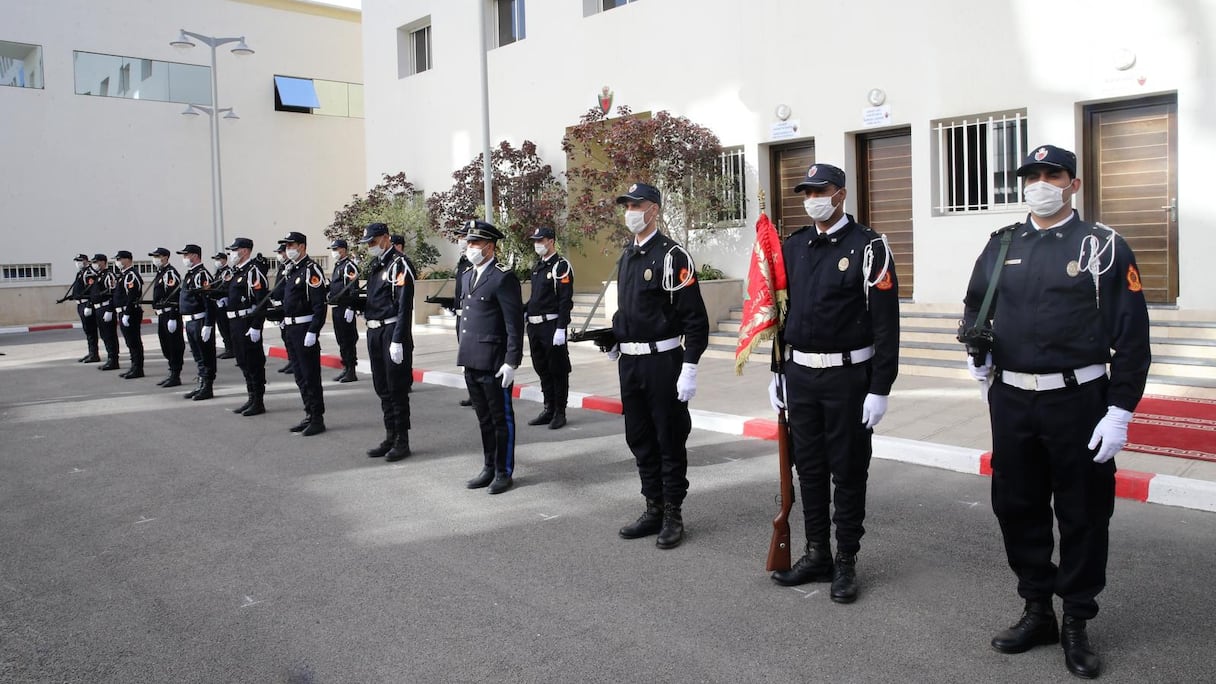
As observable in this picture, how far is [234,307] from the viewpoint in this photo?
11234 millimetres

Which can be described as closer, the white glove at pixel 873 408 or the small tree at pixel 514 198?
the white glove at pixel 873 408

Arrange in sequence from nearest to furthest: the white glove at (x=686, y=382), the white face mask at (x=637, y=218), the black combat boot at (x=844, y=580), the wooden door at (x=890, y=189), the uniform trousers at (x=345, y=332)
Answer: the black combat boot at (x=844, y=580)
the white glove at (x=686, y=382)
the white face mask at (x=637, y=218)
the uniform trousers at (x=345, y=332)
the wooden door at (x=890, y=189)

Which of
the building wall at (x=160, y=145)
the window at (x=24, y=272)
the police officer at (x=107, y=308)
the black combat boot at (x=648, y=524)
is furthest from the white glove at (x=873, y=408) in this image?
the window at (x=24, y=272)

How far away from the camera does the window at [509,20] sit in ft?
69.4

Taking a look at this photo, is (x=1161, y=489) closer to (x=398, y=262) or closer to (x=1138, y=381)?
(x=1138, y=381)

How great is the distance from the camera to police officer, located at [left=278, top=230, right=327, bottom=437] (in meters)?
9.65

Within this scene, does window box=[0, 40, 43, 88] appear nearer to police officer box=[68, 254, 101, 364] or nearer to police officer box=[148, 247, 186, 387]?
police officer box=[68, 254, 101, 364]

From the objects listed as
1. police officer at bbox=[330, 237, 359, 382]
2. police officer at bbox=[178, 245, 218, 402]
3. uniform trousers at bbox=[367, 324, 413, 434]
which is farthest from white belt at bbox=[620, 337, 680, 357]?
police officer at bbox=[178, 245, 218, 402]

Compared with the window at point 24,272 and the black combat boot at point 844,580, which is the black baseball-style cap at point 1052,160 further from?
the window at point 24,272

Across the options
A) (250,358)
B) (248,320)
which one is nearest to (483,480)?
(250,358)

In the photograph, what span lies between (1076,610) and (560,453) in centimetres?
508

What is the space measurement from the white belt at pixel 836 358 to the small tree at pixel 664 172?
36.2ft

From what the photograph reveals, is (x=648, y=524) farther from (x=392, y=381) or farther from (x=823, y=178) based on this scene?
(x=392, y=381)

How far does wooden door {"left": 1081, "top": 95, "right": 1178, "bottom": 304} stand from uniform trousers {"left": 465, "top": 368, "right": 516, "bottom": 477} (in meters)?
8.79
